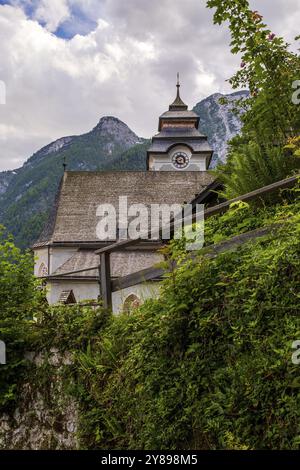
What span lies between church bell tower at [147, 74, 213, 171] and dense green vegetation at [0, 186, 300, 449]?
51.1m

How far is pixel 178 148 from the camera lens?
58.6 meters

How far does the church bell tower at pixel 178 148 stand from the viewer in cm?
5775

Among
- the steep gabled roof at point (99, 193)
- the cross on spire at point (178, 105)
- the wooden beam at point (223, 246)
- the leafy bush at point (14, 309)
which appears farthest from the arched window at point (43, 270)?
the cross on spire at point (178, 105)

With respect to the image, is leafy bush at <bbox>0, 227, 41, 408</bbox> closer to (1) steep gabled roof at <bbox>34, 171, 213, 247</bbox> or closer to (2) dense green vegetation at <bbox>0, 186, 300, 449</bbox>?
(2) dense green vegetation at <bbox>0, 186, 300, 449</bbox>

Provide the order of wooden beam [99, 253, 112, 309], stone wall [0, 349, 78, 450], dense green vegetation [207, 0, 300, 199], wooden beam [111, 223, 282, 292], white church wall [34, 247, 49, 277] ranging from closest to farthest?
wooden beam [111, 223, 282, 292]
stone wall [0, 349, 78, 450]
wooden beam [99, 253, 112, 309]
dense green vegetation [207, 0, 300, 199]
white church wall [34, 247, 49, 277]

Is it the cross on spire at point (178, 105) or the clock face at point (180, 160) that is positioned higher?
the cross on spire at point (178, 105)

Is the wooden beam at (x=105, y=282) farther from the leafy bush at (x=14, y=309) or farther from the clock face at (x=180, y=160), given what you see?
the clock face at (x=180, y=160)

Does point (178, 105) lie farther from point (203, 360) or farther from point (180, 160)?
point (203, 360)

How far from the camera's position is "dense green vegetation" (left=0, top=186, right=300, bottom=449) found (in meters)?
4.32

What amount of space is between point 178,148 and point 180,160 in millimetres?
1323

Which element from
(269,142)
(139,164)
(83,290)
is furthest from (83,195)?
(139,164)

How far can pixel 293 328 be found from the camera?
4434 millimetres

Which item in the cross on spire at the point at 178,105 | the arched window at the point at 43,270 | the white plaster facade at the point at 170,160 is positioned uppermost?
the cross on spire at the point at 178,105

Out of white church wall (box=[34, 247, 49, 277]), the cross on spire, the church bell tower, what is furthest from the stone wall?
the cross on spire
